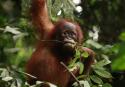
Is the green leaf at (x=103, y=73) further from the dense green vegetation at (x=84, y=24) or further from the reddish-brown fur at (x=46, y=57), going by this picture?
the reddish-brown fur at (x=46, y=57)

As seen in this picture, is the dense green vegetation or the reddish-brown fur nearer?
the dense green vegetation

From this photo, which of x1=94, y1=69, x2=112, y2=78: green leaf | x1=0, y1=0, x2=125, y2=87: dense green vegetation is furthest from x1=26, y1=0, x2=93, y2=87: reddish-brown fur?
x1=94, y1=69, x2=112, y2=78: green leaf

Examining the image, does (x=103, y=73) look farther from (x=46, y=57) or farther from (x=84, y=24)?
(x=84, y=24)

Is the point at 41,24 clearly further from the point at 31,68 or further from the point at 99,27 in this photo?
the point at 99,27

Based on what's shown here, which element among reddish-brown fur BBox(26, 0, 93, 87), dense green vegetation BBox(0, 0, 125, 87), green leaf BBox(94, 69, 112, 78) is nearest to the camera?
green leaf BBox(94, 69, 112, 78)

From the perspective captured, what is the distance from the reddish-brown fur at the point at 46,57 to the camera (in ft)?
11.1

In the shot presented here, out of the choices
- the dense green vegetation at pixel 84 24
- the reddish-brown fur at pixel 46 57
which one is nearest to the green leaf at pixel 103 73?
the dense green vegetation at pixel 84 24

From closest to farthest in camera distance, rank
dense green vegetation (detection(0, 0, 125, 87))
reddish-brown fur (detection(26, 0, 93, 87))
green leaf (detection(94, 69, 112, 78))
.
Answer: green leaf (detection(94, 69, 112, 78)) < dense green vegetation (detection(0, 0, 125, 87)) < reddish-brown fur (detection(26, 0, 93, 87))

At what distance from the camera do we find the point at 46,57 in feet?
11.4

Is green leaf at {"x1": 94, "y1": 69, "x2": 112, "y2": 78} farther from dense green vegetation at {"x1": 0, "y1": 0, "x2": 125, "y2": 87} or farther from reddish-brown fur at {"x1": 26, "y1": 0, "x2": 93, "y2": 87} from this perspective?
reddish-brown fur at {"x1": 26, "y1": 0, "x2": 93, "y2": 87}

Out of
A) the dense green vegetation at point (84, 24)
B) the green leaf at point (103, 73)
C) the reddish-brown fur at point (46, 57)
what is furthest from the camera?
the reddish-brown fur at point (46, 57)

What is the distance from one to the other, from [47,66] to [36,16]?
539 mm

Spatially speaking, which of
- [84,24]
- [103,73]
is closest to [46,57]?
[103,73]

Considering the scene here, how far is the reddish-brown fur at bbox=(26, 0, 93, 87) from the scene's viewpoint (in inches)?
133
